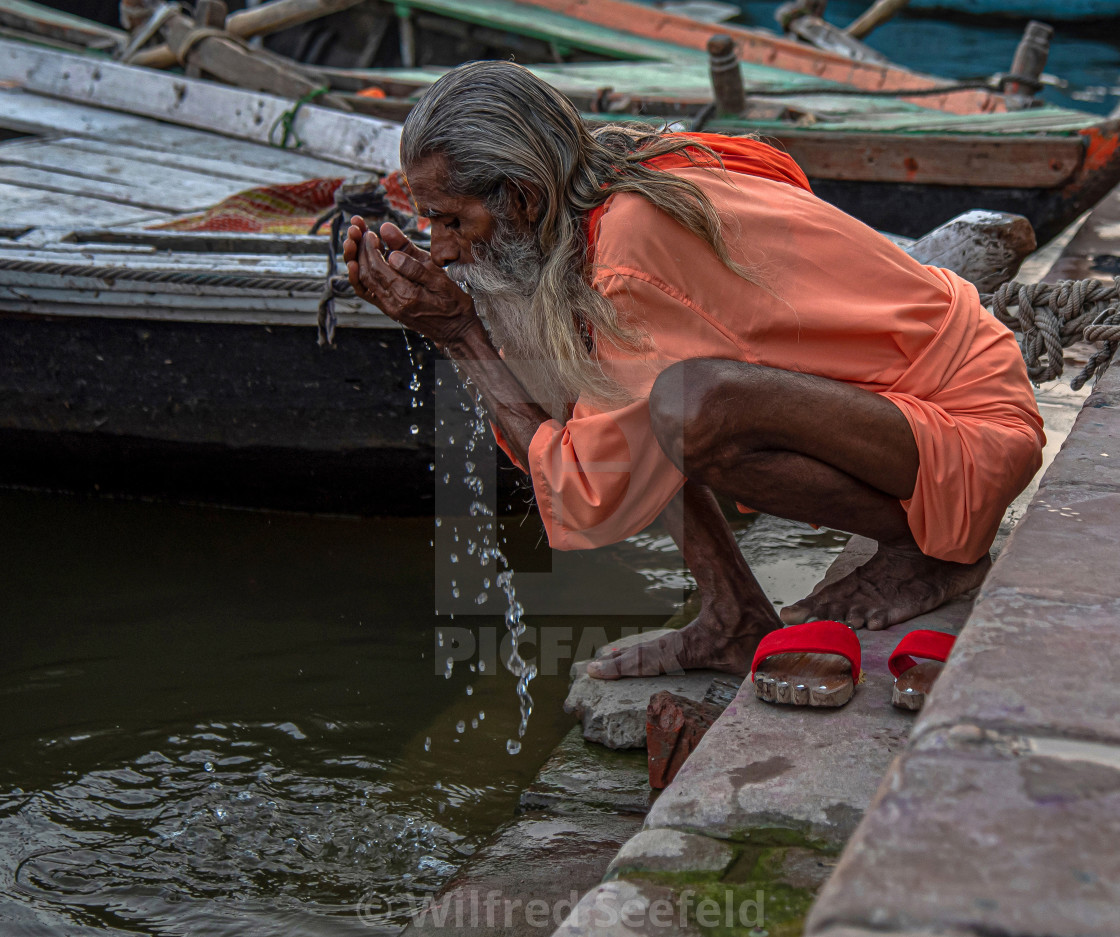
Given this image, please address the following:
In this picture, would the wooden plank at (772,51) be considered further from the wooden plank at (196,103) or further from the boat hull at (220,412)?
the boat hull at (220,412)

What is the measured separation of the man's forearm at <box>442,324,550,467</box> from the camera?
204 cm

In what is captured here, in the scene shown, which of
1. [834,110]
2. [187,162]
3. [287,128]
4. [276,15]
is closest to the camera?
[187,162]

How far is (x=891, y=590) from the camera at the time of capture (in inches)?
80.7

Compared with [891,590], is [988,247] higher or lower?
higher

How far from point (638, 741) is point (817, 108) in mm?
4091

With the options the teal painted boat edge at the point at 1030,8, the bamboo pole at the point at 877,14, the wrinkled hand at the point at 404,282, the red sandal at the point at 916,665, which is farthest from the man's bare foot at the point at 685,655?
the teal painted boat edge at the point at 1030,8

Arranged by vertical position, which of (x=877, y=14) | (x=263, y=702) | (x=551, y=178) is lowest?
(x=263, y=702)

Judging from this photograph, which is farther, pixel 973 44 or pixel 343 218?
pixel 973 44

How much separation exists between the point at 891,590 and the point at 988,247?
114 centimetres

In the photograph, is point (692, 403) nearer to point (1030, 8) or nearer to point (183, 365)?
point (183, 365)

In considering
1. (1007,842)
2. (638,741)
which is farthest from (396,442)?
(1007,842)

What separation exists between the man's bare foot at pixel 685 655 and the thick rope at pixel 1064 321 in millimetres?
879

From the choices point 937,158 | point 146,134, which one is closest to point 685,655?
point 937,158

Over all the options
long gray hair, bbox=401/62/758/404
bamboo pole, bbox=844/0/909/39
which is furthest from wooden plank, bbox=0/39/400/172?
bamboo pole, bbox=844/0/909/39
